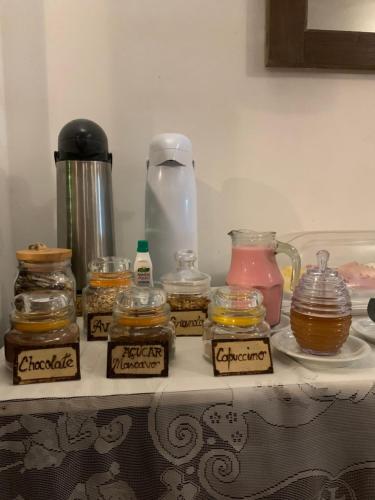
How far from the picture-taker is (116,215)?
3.76 feet

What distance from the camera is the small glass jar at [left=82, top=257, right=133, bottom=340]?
2.32ft

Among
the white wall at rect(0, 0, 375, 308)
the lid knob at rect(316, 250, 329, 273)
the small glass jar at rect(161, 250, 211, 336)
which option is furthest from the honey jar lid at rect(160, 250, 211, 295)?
the white wall at rect(0, 0, 375, 308)

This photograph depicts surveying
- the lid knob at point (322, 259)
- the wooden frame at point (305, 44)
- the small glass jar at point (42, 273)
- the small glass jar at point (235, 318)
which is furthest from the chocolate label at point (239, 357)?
the wooden frame at point (305, 44)

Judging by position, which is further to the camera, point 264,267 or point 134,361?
point 264,267

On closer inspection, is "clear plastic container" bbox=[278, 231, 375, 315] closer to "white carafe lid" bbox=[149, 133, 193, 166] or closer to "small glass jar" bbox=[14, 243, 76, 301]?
"white carafe lid" bbox=[149, 133, 193, 166]

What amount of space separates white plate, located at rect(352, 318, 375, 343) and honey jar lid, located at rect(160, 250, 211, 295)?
0.90ft

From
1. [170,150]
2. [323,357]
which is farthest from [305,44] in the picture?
[323,357]

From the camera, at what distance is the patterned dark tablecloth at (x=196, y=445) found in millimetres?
489

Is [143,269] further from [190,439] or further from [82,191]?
[190,439]

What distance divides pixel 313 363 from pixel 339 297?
100 mm

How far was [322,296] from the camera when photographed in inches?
23.4

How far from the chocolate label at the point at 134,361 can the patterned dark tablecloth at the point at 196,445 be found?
0.16ft

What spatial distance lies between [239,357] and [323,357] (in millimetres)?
123

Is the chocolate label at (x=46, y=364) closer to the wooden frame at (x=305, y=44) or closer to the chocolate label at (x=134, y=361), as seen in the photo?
the chocolate label at (x=134, y=361)
